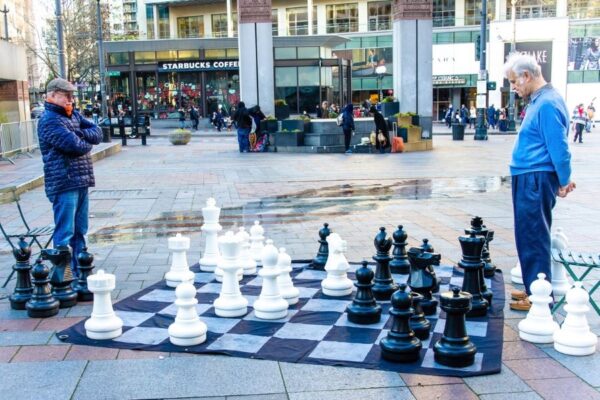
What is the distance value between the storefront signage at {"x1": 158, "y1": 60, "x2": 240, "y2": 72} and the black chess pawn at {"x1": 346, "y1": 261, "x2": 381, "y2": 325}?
41.3m

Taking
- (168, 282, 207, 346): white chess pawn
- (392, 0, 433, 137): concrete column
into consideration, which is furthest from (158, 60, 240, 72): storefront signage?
(168, 282, 207, 346): white chess pawn

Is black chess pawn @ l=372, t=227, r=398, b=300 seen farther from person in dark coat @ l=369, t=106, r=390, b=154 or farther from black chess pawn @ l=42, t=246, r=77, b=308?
person in dark coat @ l=369, t=106, r=390, b=154

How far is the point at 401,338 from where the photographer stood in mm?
4176

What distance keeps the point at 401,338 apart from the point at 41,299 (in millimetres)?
2956

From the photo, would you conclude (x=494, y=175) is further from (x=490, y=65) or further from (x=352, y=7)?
(x=352, y=7)

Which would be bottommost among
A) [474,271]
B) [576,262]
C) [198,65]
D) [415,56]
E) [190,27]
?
[474,271]

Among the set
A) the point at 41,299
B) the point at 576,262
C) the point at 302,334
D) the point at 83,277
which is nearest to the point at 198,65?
the point at 83,277

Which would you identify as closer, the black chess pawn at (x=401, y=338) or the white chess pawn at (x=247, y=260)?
the black chess pawn at (x=401, y=338)

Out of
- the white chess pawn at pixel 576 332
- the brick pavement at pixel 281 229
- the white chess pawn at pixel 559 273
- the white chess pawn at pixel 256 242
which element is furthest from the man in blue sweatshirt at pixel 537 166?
the white chess pawn at pixel 256 242

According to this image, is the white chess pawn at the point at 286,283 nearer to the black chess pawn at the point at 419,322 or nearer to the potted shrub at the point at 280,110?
the black chess pawn at the point at 419,322

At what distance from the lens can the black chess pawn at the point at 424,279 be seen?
5.04 m

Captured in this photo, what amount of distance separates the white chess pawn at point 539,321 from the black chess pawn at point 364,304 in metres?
1.04

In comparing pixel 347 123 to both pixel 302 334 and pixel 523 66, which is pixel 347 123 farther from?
pixel 302 334

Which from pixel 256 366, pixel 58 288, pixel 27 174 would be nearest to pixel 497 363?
pixel 256 366
